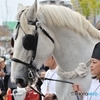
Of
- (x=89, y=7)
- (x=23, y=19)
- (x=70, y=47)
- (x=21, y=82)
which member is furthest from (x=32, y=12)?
(x=89, y=7)

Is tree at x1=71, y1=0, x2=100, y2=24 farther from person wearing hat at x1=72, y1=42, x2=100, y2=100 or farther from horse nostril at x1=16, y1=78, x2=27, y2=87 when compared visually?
person wearing hat at x1=72, y1=42, x2=100, y2=100

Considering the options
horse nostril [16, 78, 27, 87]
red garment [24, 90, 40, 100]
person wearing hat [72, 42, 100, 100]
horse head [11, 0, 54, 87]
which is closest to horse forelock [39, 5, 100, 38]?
horse head [11, 0, 54, 87]

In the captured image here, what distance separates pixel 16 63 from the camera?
341cm

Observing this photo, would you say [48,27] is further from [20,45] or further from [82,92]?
[82,92]

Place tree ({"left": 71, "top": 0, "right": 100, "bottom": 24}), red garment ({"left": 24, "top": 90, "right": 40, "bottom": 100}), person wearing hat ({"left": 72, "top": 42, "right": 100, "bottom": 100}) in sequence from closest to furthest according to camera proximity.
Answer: person wearing hat ({"left": 72, "top": 42, "right": 100, "bottom": 100}) < red garment ({"left": 24, "top": 90, "right": 40, "bottom": 100}) < tree ({"left": 71, "top": 0, "right": 100, "bottom": 24})

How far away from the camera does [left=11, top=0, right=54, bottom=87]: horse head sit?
11.2ft

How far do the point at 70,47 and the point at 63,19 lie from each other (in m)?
0.31

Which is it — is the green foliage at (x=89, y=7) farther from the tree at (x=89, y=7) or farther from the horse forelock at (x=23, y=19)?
the horse forelock at (x=23, y=19)

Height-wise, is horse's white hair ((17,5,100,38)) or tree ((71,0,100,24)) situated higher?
horse's white hair ((17,5,100,38))

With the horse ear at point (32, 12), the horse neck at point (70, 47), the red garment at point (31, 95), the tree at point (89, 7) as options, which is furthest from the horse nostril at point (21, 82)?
the tree at point (89, 7)

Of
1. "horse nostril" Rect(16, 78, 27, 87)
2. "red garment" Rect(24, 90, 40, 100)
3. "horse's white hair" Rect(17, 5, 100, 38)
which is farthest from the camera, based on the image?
"red garment" Rect(24, 90, 40, 100)

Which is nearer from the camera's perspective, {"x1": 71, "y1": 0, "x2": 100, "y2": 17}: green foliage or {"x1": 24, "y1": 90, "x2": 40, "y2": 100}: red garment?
{"x1": 24, "y1": 90, "x2": 40, "y2": 100}: red garment

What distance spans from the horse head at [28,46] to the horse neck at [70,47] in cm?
11

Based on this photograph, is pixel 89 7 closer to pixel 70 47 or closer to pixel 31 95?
pixel 31 95
